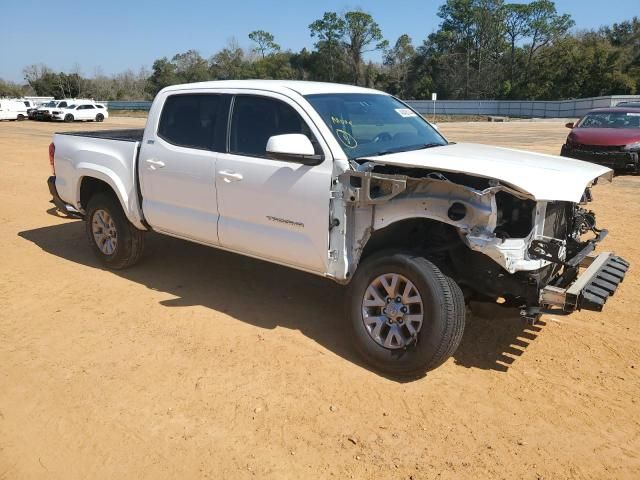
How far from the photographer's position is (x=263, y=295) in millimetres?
5520

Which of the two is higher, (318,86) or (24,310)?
(318,86)

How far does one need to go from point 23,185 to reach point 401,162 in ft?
34.9

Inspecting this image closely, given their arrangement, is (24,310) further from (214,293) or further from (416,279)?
(416,279)

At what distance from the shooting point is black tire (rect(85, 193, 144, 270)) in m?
6.00

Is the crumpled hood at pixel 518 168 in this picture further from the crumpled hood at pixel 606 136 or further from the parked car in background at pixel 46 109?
the parked car in background at pixel 46 109

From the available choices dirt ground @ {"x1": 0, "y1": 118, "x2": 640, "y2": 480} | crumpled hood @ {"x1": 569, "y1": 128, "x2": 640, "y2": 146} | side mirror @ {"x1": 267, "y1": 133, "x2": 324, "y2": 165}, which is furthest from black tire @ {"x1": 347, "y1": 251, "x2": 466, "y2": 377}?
crumpled hood @ {"x1": 569, "y1": 128, "x2": 640, "y2": 146}

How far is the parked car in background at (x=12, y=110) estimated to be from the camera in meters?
41.4

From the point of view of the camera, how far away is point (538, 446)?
3229mm

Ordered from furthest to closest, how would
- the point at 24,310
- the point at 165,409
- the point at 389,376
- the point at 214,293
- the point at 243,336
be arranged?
the point at 214,293, the point at 24,310, the point at 243,336, the point at 389,376, the point at 165,409

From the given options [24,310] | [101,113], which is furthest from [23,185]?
[101,113]

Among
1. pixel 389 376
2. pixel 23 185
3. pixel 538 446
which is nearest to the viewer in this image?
pixel 538 446

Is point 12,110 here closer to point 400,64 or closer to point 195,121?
point 195,121

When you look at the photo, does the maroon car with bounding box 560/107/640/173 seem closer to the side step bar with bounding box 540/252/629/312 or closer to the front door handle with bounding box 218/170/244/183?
the side step bar with bounding box 540/252/629/312

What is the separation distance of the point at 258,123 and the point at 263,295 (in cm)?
172
